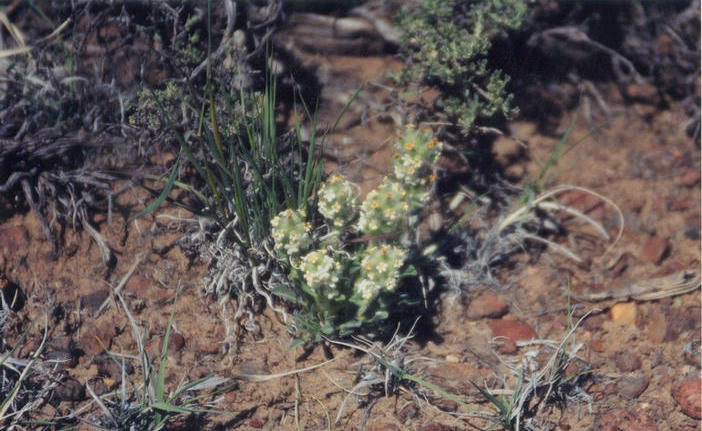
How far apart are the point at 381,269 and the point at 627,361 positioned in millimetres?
1345

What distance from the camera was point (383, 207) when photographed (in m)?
2.16

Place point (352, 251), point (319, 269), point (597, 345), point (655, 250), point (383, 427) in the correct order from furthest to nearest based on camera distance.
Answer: point (655, 250) < point (597, 345) < point (352, 251) < point (383, 427) < point (319, 269)

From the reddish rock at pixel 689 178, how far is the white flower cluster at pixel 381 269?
222 cm

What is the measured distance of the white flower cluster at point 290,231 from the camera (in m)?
2.11

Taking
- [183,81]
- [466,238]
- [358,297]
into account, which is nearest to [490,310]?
[466,238]

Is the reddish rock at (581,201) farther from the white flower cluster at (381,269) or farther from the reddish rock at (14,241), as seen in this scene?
the reddish rock at (14,241)

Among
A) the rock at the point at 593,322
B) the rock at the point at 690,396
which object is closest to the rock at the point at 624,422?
the rock at the point at 690,396

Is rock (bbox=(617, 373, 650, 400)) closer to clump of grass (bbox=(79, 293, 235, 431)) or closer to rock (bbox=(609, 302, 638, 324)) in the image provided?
rock (bbox=(609, 302, 638, 324))

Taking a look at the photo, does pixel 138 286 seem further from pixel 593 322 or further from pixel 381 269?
pixel 593 322

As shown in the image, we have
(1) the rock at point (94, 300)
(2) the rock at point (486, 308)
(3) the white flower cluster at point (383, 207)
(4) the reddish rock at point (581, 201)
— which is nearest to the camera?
(3) the white flower cluster at point (383, 207)

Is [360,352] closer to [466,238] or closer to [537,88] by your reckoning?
[466,238]

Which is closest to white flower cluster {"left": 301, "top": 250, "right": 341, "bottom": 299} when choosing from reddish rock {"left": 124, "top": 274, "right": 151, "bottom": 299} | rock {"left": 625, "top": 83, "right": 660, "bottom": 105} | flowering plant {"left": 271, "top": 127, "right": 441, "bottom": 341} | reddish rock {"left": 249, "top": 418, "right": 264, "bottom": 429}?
flowering plant {"left": 271, "top": 127, "right": 441, "bottom": 341}

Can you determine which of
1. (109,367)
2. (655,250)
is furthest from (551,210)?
(109,367)

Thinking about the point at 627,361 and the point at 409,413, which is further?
the point at 627,361
